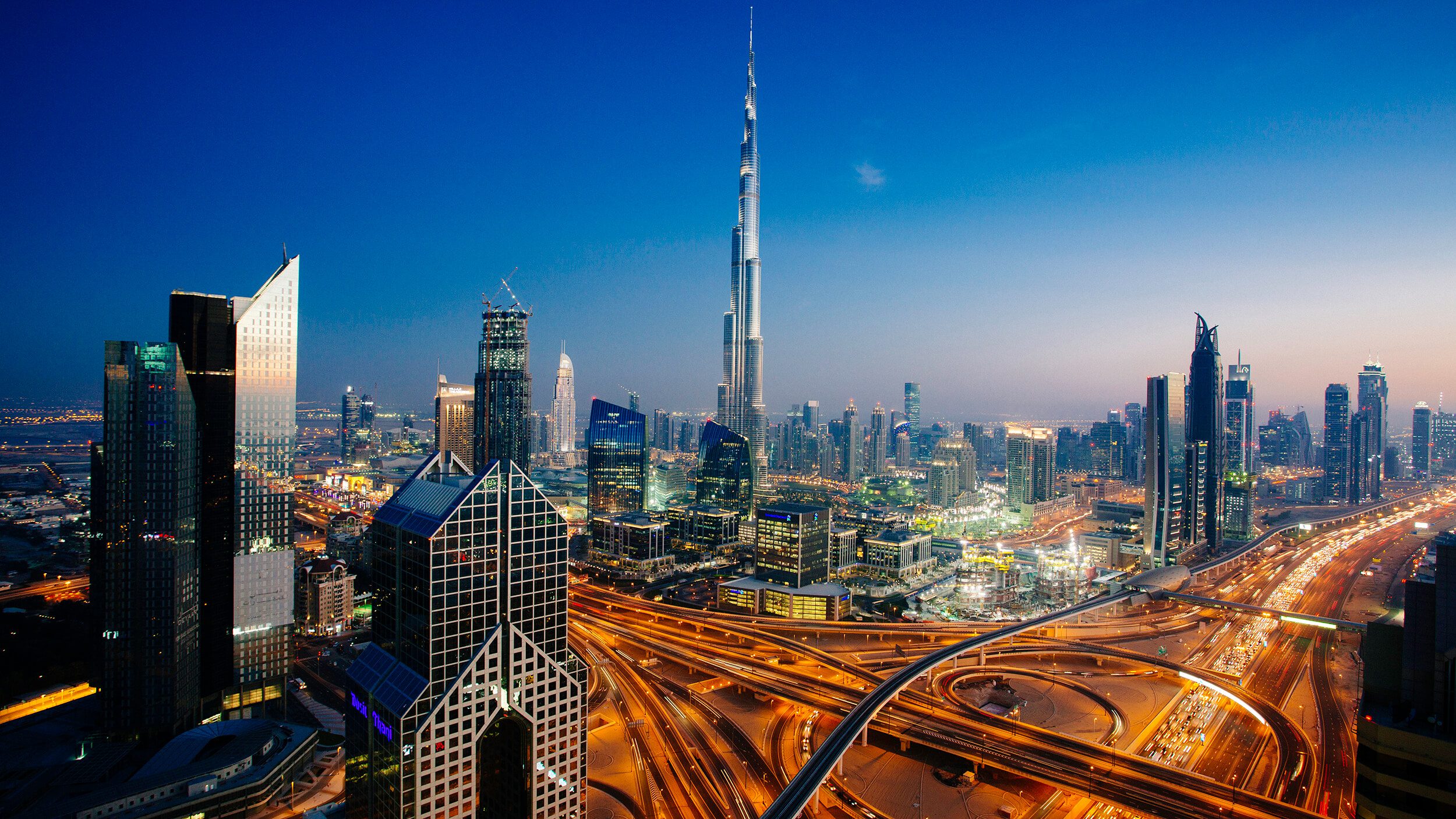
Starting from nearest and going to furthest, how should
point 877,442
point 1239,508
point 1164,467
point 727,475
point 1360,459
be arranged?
point 1164,467 < point 1239,508 < point 727,475 < point 1360,459 < point 877,442

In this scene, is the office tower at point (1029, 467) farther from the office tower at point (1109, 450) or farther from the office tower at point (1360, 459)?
the office tower at point (1360, 459)

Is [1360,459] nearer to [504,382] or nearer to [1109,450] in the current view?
[1109,450]

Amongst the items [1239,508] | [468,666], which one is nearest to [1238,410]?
[1239,508]

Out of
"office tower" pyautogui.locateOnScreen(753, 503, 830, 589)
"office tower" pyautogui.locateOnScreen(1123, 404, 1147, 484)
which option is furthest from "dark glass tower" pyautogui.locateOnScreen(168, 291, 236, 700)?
"office tower" pyautogui.locateOnScreen(1123, 404, 1147, 484)

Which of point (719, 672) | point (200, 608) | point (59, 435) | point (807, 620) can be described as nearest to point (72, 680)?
point (200, 608)

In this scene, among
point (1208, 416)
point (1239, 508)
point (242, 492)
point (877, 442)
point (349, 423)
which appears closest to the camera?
point (242, 492)

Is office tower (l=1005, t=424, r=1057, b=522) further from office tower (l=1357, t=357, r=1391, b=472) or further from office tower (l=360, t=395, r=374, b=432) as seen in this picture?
office tower (l=360, t=395, r=374, b=432)

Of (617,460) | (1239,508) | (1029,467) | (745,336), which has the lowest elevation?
(1239,508)

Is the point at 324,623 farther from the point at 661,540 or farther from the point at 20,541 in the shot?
the point at 661,540
